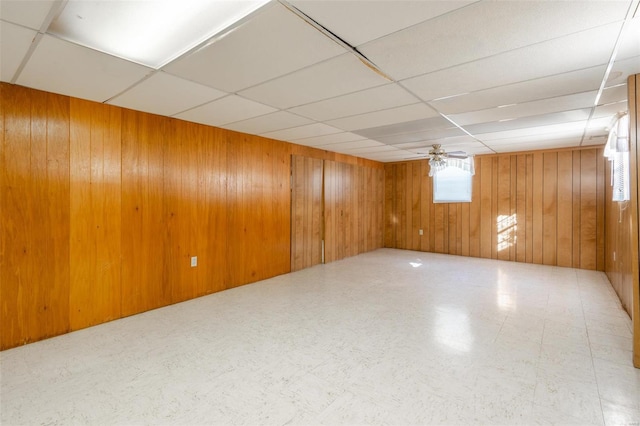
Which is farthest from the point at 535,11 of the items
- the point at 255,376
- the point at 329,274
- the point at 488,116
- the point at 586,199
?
the point at 586,199

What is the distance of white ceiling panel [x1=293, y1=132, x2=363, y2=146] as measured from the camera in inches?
178

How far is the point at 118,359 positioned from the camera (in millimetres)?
2391

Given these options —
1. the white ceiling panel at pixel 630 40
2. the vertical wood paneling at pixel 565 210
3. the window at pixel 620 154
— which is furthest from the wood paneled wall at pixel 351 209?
the white ceiling panel at pixel 630 40

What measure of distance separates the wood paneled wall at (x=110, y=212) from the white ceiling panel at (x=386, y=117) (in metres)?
1.50

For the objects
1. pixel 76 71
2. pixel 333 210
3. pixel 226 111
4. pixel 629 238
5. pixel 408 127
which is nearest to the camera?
pixel 76 71

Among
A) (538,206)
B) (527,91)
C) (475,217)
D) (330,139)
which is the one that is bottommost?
(475,217)

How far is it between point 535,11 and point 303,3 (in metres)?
1.18

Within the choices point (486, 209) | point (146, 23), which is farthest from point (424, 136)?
point (146, 23)

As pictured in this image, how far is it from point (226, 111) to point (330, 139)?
1928mm

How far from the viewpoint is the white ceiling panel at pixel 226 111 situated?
3.00 meters

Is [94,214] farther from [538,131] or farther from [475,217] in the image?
[475,217]

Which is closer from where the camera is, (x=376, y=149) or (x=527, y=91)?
(x=527, y=91)

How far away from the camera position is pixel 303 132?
14.2 feet

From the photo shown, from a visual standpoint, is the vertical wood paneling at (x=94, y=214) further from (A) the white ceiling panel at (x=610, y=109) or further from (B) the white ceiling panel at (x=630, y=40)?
(A) the white ceiling panel at (x=610, y=109)
